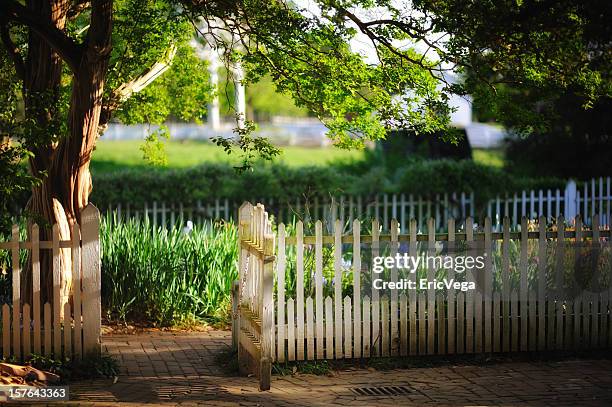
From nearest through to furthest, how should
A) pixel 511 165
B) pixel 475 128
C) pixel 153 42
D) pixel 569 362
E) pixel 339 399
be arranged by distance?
pixel 339 399 < pixel 569 362 < pixel 153 42 < pixel 511 165 < pixel 475 128

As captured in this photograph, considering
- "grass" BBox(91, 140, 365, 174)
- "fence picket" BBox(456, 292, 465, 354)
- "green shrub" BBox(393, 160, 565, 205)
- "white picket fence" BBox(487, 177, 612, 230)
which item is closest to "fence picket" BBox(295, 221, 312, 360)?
"fence picket" BBox(456, 292, 465, 354)

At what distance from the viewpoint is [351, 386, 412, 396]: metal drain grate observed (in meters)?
7.43

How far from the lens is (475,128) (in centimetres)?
4403

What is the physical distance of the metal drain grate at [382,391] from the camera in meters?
7.43

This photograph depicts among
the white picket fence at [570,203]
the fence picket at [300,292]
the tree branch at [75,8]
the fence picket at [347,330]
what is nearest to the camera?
the fence picket at [300,292]

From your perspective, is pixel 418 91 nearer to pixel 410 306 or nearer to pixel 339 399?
pixel 410 306

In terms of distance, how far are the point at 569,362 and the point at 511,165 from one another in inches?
611

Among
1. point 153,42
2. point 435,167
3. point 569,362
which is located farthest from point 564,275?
point 435,167

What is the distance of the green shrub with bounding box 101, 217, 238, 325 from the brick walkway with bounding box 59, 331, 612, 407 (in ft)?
4.46

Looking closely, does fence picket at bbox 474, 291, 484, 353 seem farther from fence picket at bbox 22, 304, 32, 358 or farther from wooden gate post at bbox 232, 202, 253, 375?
fence picket at bbox 22, 304, 32, 358

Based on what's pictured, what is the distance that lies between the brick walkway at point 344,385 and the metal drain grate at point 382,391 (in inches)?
2.4

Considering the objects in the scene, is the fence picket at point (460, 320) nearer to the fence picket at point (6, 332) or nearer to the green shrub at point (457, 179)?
the fence picket at point (6, 332)

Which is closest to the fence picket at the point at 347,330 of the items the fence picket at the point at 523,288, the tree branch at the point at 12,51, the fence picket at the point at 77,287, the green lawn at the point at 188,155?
the fence picket at the point at 523,288

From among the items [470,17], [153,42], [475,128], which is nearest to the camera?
[470,17]
